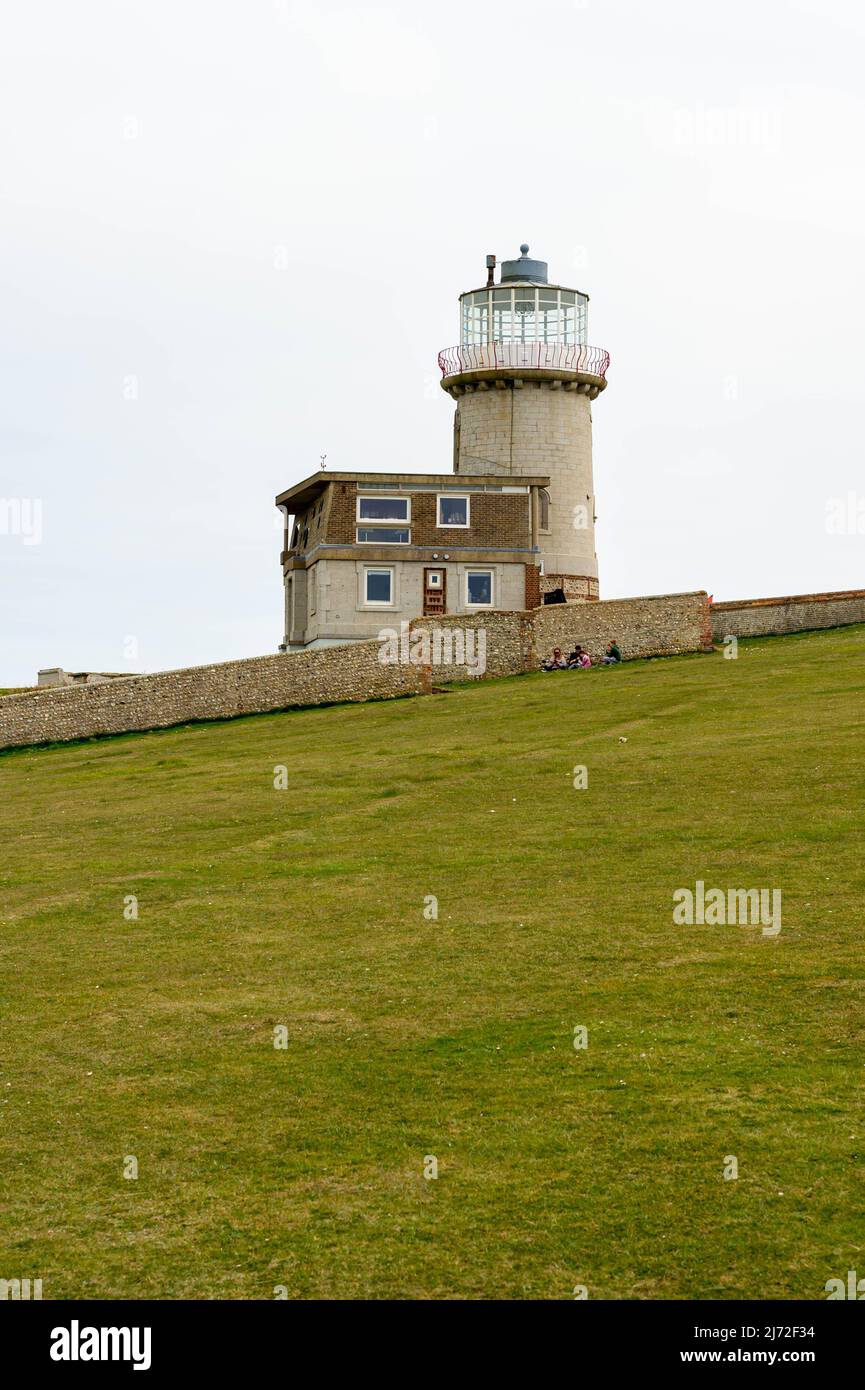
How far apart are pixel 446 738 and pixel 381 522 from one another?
933 inches

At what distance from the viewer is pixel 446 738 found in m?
39.1

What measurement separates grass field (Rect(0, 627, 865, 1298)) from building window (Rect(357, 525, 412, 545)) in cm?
3026

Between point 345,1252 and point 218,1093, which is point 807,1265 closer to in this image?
point 345,1252

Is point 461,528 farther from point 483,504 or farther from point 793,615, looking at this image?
point 793,615

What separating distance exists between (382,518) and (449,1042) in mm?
46486

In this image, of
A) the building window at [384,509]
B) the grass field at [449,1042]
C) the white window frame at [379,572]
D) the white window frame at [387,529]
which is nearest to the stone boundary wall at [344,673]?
the white window frame at [379,572]

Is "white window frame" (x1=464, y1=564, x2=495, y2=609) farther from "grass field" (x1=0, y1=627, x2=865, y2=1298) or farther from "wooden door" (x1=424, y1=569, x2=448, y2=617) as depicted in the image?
"grass field" (x1=0, y1=627, x2=865, y2=1298)

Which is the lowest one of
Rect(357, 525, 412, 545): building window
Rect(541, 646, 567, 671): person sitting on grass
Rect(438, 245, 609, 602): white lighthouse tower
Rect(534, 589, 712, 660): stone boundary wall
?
Rect(541, 646, 567, 671): person sitting on grass

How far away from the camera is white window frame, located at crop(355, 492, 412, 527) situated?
A: 6147 cm

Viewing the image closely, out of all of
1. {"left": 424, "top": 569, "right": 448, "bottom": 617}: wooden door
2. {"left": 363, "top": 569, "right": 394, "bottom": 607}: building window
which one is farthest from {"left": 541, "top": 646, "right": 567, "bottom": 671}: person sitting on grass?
{"left": 363, "top": 569, "right": 394, "bottom": 607}: building window

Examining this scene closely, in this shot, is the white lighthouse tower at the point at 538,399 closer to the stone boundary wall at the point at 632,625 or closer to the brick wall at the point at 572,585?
the brick wall at the point at 572,585

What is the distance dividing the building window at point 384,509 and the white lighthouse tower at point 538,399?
6.40 metres

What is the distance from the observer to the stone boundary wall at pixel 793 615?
183 ft
